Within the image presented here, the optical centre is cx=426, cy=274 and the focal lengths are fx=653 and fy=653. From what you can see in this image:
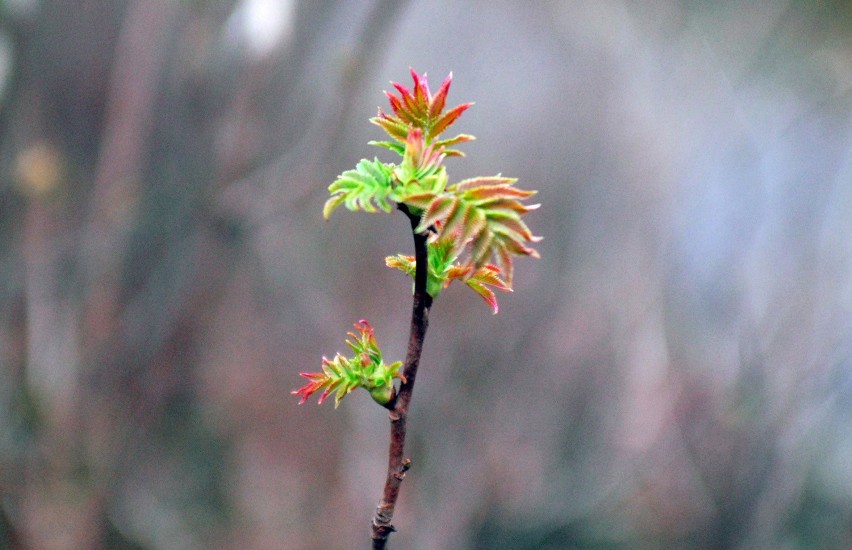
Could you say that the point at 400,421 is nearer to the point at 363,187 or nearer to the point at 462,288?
the point at 363,187

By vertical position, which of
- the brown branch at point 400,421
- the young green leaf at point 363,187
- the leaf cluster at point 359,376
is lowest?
the brown branch at point 400,421

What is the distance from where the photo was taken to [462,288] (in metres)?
1.29

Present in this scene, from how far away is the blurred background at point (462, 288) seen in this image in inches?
48.1

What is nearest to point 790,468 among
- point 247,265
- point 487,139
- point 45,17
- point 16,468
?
point 487,139

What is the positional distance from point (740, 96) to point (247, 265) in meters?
1.02

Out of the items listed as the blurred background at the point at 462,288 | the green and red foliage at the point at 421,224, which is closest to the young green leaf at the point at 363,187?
the green and red foliage at the point at 421,224

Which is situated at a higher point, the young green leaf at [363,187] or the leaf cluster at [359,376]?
the young green leaf at [363,187]

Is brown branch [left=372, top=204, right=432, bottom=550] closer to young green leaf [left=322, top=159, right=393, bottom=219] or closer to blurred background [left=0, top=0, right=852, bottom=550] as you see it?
young green leaf [left=322, top=159, right=393, bottom=219]

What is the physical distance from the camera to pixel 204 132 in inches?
52.3

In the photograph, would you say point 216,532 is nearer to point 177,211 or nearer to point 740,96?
point 177,211

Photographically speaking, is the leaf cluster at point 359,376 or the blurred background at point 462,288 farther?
the blurred background at point 462,288

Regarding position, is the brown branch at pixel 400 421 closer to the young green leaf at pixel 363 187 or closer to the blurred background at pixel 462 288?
the young green leaf at pixel 363 187

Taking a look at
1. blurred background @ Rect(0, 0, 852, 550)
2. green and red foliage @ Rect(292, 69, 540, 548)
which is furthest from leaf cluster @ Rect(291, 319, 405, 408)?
blurred background @ Rect(0, 0, 852, 550)

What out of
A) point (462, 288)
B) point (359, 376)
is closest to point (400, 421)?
point (359, 376)
